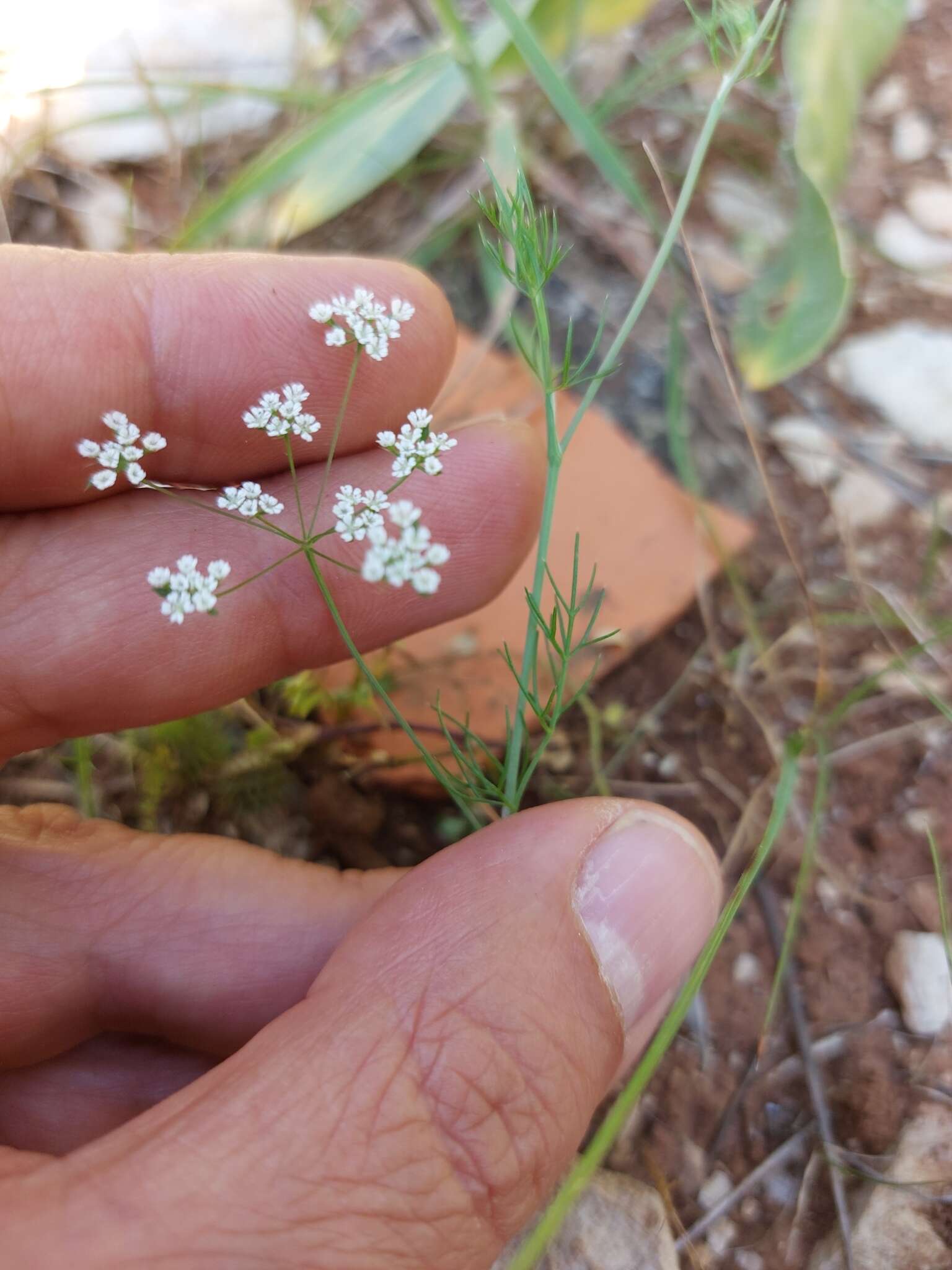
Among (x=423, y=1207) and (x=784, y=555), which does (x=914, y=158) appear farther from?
(x=423, y=1207)

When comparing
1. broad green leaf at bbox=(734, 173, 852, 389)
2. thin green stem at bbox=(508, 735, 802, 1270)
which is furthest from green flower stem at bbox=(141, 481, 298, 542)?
broad green leaf at bbox=(734, 173, 852, 389)

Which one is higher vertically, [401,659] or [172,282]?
[172,282]

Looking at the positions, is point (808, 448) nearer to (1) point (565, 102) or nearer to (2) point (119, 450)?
(1) point (565, 102)

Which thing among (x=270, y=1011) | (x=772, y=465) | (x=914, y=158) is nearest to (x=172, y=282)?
(x=270, y=1011)

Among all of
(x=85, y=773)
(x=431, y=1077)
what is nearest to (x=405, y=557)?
(x=431, y=1077)

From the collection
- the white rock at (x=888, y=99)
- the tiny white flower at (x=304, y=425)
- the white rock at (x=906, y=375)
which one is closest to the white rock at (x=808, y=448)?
the white rock at (x=906, y=375)

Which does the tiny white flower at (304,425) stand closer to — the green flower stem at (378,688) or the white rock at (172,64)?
the green flower stem at (378,688)
